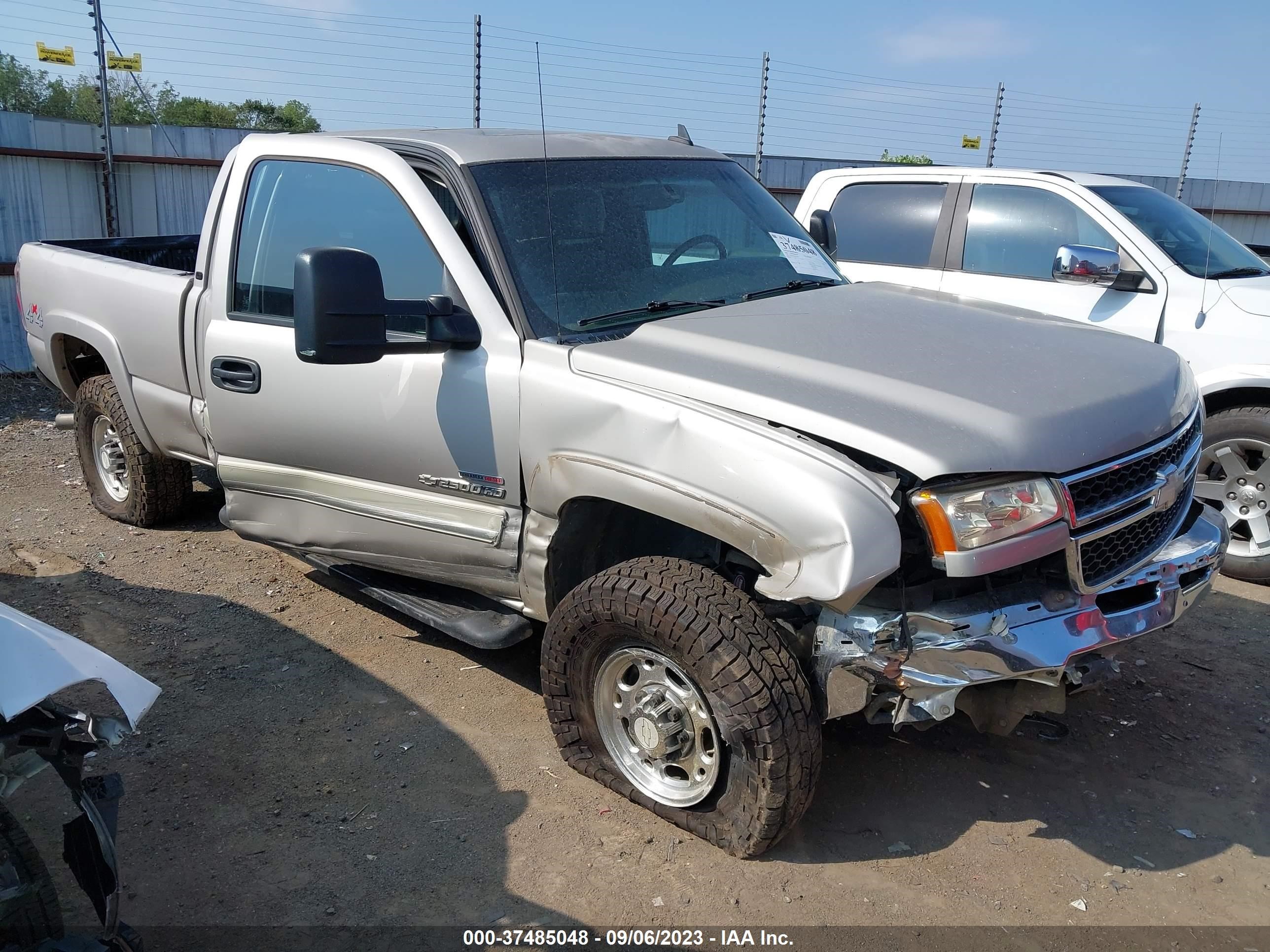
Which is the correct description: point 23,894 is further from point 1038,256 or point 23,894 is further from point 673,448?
point 1038,256

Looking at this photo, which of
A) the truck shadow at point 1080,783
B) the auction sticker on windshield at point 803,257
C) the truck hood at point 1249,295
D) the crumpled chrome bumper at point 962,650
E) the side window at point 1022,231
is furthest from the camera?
the side window at point 1022,231

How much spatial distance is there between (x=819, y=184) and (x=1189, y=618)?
3.71 metres

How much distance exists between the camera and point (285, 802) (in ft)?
11.2

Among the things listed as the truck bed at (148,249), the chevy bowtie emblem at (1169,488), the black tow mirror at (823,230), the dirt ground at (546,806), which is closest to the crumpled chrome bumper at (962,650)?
the chevy bowtie emblem at (1169,488)

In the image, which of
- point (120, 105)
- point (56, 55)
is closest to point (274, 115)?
point (120, 105)

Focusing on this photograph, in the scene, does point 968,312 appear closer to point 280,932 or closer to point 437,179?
point 437,179

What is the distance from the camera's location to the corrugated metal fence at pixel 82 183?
912 centimetres

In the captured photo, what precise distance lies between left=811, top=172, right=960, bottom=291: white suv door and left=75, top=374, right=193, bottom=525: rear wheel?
4.24m

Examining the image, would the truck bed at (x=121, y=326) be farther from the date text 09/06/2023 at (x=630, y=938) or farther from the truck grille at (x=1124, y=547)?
A: the truck grille at (x=1124, y=547)

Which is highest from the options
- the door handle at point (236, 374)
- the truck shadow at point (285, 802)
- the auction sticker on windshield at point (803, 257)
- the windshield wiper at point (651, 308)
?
the auction sticker on windshield at point (803, 257)

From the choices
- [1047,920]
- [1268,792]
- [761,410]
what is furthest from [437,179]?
[1268,792]

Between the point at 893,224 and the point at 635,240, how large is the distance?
3.40 meters

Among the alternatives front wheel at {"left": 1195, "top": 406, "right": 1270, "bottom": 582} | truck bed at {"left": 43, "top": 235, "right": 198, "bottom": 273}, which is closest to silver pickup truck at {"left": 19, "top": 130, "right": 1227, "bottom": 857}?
truck bed at {"left": 43, "top": 235, "right": 198, "bottom": 273}

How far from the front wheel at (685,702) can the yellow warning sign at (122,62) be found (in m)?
8.48
